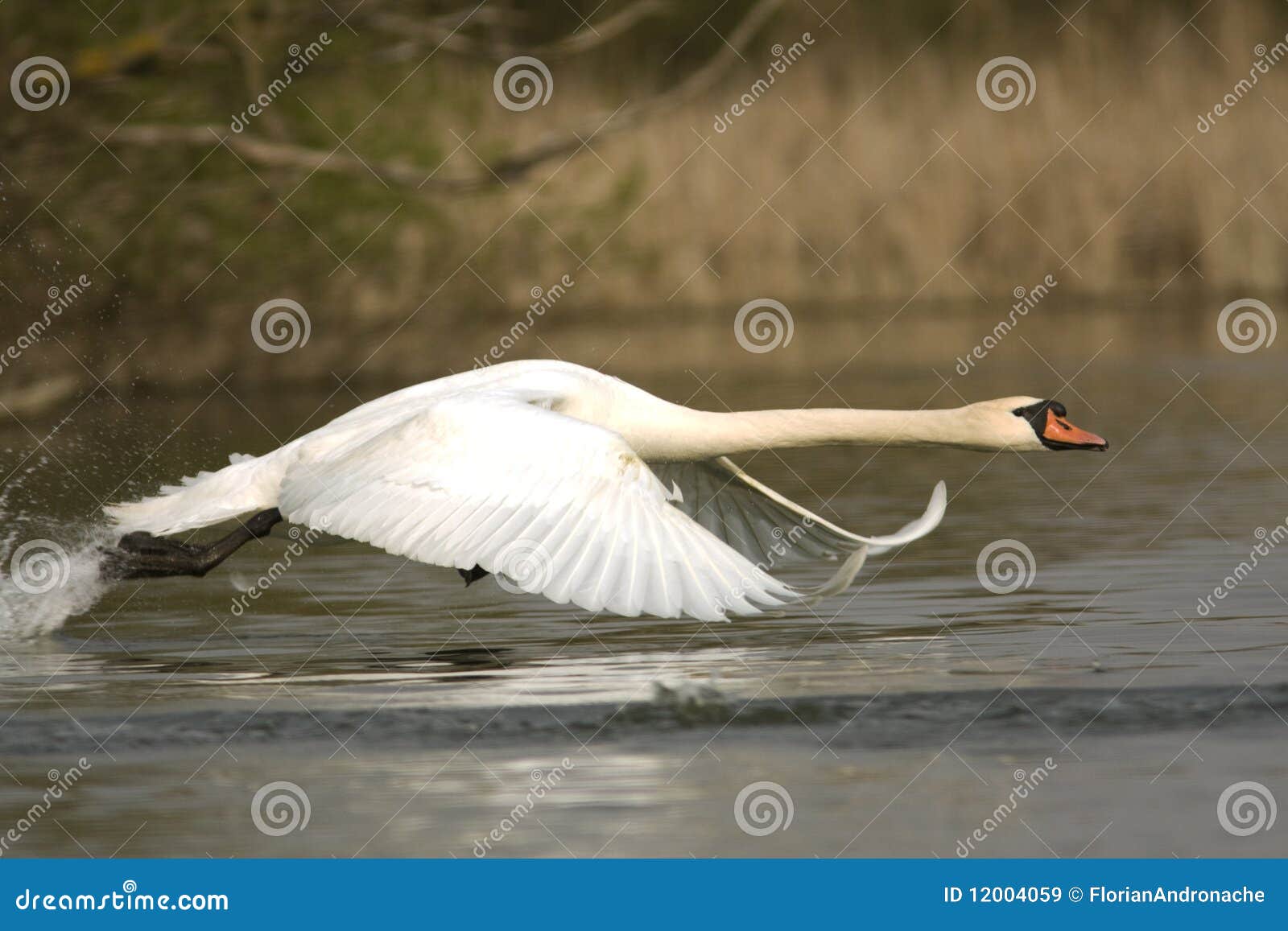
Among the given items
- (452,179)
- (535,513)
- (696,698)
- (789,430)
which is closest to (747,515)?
(789,430)

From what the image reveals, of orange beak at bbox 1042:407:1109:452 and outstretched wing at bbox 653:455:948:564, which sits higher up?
orange beak at bbox 1042:407:1109:452

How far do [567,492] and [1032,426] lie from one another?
252 centimetres

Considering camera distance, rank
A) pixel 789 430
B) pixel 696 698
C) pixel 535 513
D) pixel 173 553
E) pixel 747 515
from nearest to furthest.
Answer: pixel 535 513 → pixel 696 698 → pixel 789 430 → pixel 173 553 → pixel 747 515

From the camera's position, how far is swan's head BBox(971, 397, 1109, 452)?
9.17m

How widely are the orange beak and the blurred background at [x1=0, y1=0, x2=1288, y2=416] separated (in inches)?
348

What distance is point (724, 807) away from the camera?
681cm

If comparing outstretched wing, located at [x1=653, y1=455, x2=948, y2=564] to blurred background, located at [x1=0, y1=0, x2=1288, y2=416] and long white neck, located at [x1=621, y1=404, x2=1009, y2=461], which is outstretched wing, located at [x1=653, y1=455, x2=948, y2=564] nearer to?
long white neck, located at [x1=621, y1=404, x2=1009, y2=461]

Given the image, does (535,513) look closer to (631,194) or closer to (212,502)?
(212,502)

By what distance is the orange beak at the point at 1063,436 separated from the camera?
916 centimetres

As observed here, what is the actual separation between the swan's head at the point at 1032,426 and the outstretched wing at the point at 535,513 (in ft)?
4.74

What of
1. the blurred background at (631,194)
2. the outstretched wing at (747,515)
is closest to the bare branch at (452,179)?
the blurred background at (631,194)

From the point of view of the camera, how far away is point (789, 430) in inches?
358

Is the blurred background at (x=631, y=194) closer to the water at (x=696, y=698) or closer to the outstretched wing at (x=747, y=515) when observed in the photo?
the water at (x=696, y=698)

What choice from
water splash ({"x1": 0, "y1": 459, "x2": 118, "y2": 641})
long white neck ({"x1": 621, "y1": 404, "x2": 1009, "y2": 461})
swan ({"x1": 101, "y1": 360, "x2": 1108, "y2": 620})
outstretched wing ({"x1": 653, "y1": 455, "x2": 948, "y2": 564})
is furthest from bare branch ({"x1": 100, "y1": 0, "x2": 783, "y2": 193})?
A: long white neck ({"x1": 621, "y1": 404, "x2": 1009, "y2": 461})
